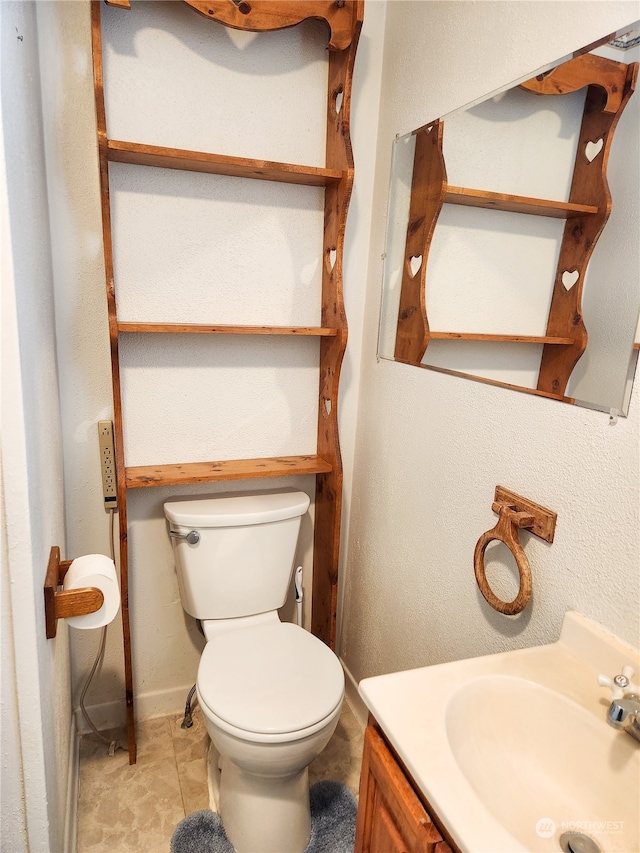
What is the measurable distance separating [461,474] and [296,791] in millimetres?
966

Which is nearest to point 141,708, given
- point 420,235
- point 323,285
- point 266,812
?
point 266,812

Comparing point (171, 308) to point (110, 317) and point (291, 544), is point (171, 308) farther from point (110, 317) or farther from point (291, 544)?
point (291, 544)

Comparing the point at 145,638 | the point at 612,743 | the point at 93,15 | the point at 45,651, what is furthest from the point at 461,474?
the point at 93,15

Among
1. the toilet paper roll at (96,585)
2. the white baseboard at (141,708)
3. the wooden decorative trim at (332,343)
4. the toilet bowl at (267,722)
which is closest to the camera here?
the toilet paper roll at (96,585)

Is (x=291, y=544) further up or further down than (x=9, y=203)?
further down

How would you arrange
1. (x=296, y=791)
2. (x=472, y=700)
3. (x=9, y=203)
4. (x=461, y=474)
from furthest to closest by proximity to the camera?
(x=296, y=791) → (x=461, y=474) → (x=472, y=700) → (x=9, y=203)

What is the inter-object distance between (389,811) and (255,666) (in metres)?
0.70

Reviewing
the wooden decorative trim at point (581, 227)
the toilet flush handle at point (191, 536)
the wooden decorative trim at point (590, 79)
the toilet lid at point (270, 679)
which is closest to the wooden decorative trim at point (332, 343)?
the toilet lid at point (270, 679)

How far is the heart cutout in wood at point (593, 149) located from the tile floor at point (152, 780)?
179cm

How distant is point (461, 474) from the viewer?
1331 mm

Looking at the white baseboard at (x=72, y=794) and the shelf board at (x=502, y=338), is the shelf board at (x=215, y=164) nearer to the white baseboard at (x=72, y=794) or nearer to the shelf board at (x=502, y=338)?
the shelf board at (x=502, y=338)

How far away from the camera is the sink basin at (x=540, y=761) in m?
0.78

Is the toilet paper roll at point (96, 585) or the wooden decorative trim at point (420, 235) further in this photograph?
the wooden decorative trim at point (420, 235)

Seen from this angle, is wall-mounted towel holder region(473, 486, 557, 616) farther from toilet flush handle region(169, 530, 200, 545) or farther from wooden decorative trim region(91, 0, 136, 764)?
wooden decorative trim region(91, 0, 136, 764)
